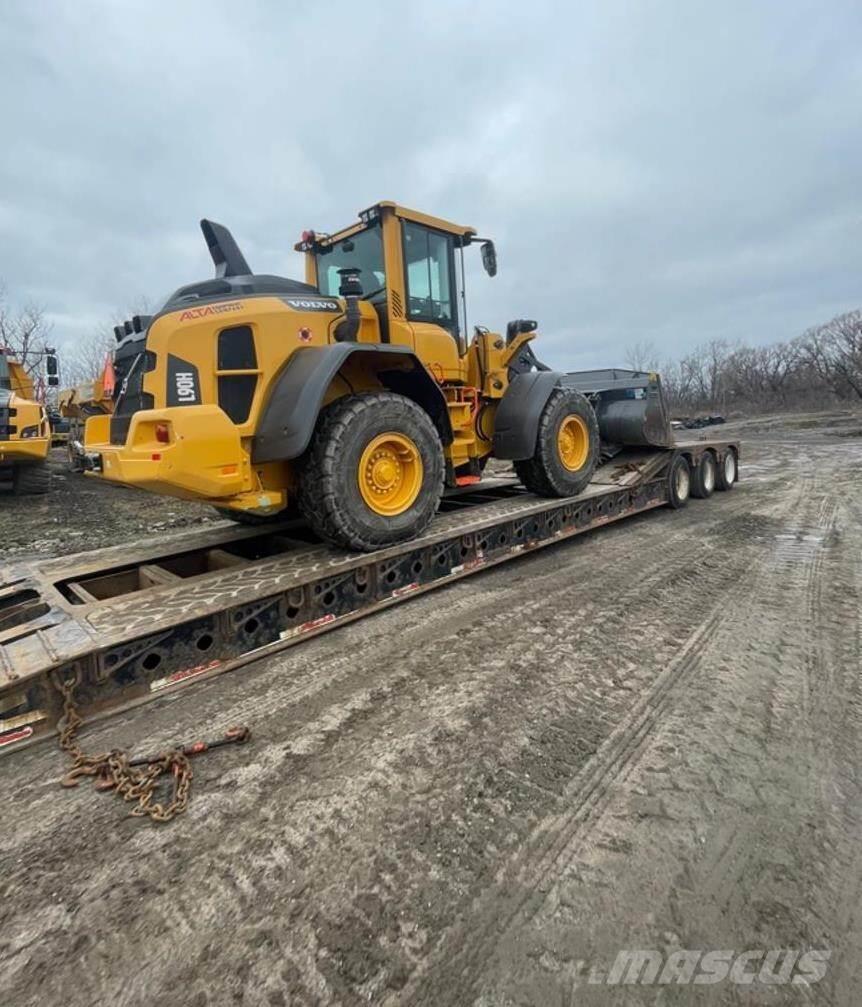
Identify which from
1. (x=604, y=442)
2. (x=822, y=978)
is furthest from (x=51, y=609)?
(x=604, y=442)

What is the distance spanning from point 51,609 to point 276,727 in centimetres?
171

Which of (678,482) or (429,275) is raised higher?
(429,275)

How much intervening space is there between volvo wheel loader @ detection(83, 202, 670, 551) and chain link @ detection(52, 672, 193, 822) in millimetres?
1495

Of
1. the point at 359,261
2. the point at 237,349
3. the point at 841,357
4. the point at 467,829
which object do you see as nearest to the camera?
the point at 467,829

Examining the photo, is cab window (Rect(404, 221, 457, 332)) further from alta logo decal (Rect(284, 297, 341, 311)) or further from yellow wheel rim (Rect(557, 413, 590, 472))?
yellow wheel rim (Rect(557, 413, 590, 472))

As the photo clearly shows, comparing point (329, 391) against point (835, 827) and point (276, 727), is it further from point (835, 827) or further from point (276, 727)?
point (835, 827)

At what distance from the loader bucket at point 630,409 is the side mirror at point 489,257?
10.4 feet

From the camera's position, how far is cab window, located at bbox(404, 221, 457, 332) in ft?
16.5

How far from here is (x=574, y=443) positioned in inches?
257

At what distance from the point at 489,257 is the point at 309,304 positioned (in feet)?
7.65

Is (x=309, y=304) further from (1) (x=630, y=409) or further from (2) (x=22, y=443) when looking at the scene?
(2) (x=22, y=443)

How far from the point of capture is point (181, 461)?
3.38 m

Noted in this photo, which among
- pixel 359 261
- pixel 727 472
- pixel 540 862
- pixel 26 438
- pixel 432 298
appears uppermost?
pixel 359 261

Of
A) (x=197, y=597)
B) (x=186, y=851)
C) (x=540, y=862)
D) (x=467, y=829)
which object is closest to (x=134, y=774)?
(x=186, y=851)
